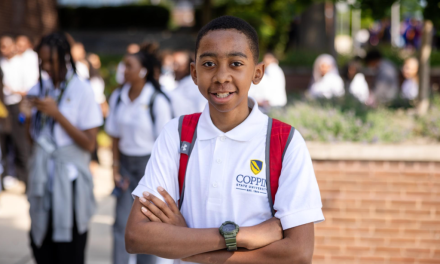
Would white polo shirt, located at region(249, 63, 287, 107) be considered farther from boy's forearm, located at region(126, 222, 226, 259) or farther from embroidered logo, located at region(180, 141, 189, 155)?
boy's forearm, located at region(126, 222, 226, 259)

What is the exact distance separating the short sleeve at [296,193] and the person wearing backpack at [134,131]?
2546mm

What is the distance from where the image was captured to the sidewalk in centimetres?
543

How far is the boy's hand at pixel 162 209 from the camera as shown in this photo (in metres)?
2.00

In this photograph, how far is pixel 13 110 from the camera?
7918 millimetres

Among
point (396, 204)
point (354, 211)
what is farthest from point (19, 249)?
point (396, 204)

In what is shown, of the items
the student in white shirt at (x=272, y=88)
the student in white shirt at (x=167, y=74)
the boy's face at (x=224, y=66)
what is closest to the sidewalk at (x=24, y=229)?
the student in white shirt at (x=167, y=74)

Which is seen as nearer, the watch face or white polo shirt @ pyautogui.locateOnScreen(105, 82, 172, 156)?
the watch face

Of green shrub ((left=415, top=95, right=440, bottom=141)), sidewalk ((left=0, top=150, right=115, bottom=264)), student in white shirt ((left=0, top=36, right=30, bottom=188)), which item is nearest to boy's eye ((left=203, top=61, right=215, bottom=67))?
sidewalk ((left=0, top=150, right=115, bottom=264))

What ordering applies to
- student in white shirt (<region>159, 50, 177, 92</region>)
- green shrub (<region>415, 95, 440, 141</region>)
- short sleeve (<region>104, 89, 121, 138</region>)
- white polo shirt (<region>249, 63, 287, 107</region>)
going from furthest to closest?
student in white shirt (<region>159, 50, 177, 92</region>), white polo shirt (<region>249, 63, 287, 107</region>), green shrub (<region>415, 95, 440, 141</region>), short sleeve (<region>104, 89, 121, 138</region>)

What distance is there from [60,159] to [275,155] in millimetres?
2282

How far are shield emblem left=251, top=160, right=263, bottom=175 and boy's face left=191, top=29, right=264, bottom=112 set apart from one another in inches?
9.8

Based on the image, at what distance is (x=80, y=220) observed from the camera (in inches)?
149

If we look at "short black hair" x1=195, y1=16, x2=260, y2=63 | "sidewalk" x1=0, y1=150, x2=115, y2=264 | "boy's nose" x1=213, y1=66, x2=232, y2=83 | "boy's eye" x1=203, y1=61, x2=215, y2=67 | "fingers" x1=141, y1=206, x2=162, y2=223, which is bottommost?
"sidewalk" x1=0, y1=150, x2=115, y2=264

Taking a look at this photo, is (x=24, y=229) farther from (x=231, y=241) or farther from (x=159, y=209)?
(x=231, y=241)
